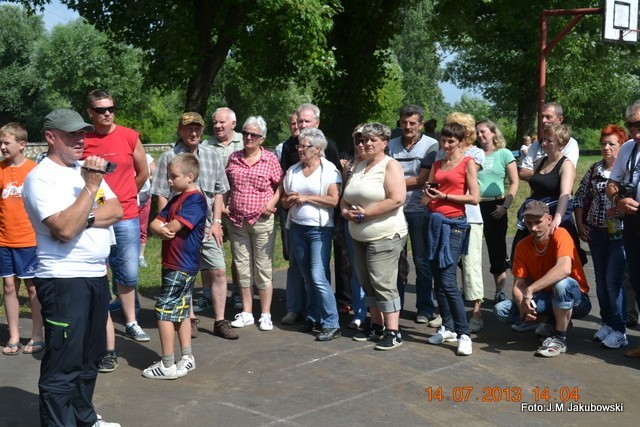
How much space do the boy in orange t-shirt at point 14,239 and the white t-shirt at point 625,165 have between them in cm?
462

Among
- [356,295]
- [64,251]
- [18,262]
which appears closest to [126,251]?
[18,262]

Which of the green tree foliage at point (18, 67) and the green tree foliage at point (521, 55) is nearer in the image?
the green tree foliage at point (521, 55)

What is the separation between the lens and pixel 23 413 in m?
5.74

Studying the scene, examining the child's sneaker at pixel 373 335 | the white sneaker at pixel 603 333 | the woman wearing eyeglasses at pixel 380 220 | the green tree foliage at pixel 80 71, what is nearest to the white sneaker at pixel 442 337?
the woman wearing eyeglasses at pixel 380 220

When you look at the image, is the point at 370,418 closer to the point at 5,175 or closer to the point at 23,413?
the point at 23,413

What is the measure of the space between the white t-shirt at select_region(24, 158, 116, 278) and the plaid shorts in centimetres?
133

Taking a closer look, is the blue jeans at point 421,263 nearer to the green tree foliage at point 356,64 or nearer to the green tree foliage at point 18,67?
the green tree foliage at point 356,64

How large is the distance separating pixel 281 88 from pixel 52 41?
46697 millimetres

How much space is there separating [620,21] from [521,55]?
13039 millimetres

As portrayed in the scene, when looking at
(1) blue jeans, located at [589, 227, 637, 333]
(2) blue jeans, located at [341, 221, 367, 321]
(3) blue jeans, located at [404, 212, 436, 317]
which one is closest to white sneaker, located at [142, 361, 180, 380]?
(2) blue jeans, located at [341, 221, 367, 321]

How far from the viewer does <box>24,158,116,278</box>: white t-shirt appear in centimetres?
488

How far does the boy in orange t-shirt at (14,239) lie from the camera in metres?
7.05

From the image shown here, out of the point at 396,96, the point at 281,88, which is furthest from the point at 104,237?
the point at 396,96

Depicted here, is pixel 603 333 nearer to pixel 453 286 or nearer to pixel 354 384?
pixel 453 286
